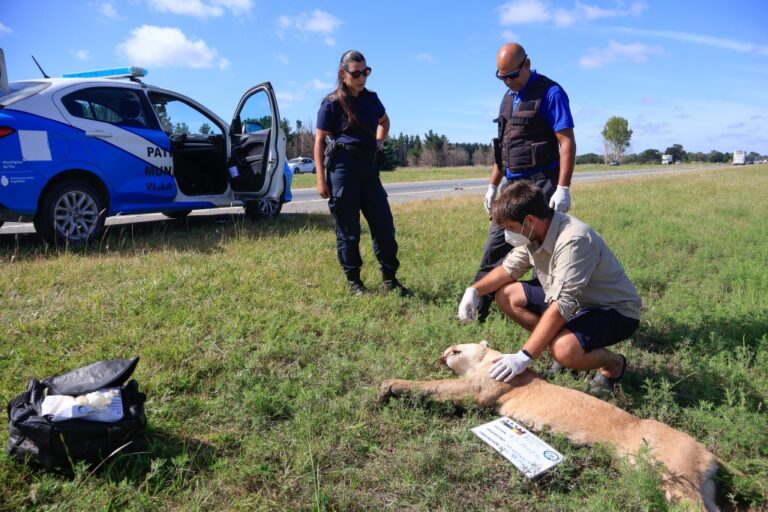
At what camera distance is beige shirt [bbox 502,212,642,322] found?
2.84 meters

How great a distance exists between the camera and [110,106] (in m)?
5.81

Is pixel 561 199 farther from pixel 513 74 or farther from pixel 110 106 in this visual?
pixel 110 106

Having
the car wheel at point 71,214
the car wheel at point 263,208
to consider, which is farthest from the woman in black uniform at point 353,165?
the car wheel at point 263,208

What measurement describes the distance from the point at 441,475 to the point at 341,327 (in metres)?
1.59

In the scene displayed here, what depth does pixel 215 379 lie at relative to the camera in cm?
296

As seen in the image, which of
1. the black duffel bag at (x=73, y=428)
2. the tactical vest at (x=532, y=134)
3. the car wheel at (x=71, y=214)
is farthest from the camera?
the car wheel at (x=71, y=214)

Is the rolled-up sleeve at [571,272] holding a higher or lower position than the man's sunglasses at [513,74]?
lower

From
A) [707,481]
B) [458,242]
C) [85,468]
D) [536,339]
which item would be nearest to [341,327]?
[536,339]

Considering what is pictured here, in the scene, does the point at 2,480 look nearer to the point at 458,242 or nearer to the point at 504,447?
the point at 504,447

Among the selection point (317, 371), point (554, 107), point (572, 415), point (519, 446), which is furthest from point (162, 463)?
point (554, 107)

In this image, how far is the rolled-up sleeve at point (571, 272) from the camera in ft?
9.24

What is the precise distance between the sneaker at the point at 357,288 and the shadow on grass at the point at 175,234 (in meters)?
1.86

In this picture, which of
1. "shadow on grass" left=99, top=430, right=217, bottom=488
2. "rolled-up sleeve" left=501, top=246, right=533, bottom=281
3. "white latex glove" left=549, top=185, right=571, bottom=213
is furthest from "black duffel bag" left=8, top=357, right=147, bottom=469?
"white latex glove" left=549, top=185, right=571, bottom=213

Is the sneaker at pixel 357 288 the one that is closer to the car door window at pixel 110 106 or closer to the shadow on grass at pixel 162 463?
the shadow on grass at pixel 162 463
